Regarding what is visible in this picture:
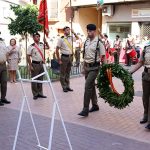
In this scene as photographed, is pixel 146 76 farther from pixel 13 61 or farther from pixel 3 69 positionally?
pixel 13 61

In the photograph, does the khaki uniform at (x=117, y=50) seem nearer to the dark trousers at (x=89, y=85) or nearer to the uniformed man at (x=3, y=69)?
the uniformed man at (x=3, y=69)

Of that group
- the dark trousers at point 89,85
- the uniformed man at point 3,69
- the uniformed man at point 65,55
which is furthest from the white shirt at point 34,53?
the dark trousers at point 89,85

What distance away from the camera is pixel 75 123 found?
23.4ft

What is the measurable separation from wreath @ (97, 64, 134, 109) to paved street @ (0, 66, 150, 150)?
0.52m

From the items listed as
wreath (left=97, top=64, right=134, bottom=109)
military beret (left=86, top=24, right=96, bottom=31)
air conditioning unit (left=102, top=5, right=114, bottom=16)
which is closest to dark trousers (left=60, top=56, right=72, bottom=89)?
military beret (left=86, top=24, right=96, bottom=31)

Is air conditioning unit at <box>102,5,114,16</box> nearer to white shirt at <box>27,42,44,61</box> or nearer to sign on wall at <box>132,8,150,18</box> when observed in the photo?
sign on wall at <box>132,8,150,18</box>

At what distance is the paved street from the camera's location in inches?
228

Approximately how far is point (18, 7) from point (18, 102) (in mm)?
8220

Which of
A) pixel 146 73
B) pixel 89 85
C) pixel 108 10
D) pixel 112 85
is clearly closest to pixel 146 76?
pixel 146 73

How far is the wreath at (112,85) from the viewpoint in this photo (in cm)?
661

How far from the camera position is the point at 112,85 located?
6.91 meters

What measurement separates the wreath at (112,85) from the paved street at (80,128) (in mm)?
525

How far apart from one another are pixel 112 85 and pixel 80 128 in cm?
102

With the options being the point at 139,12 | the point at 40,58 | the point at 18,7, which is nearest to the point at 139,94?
the point at 40,58
